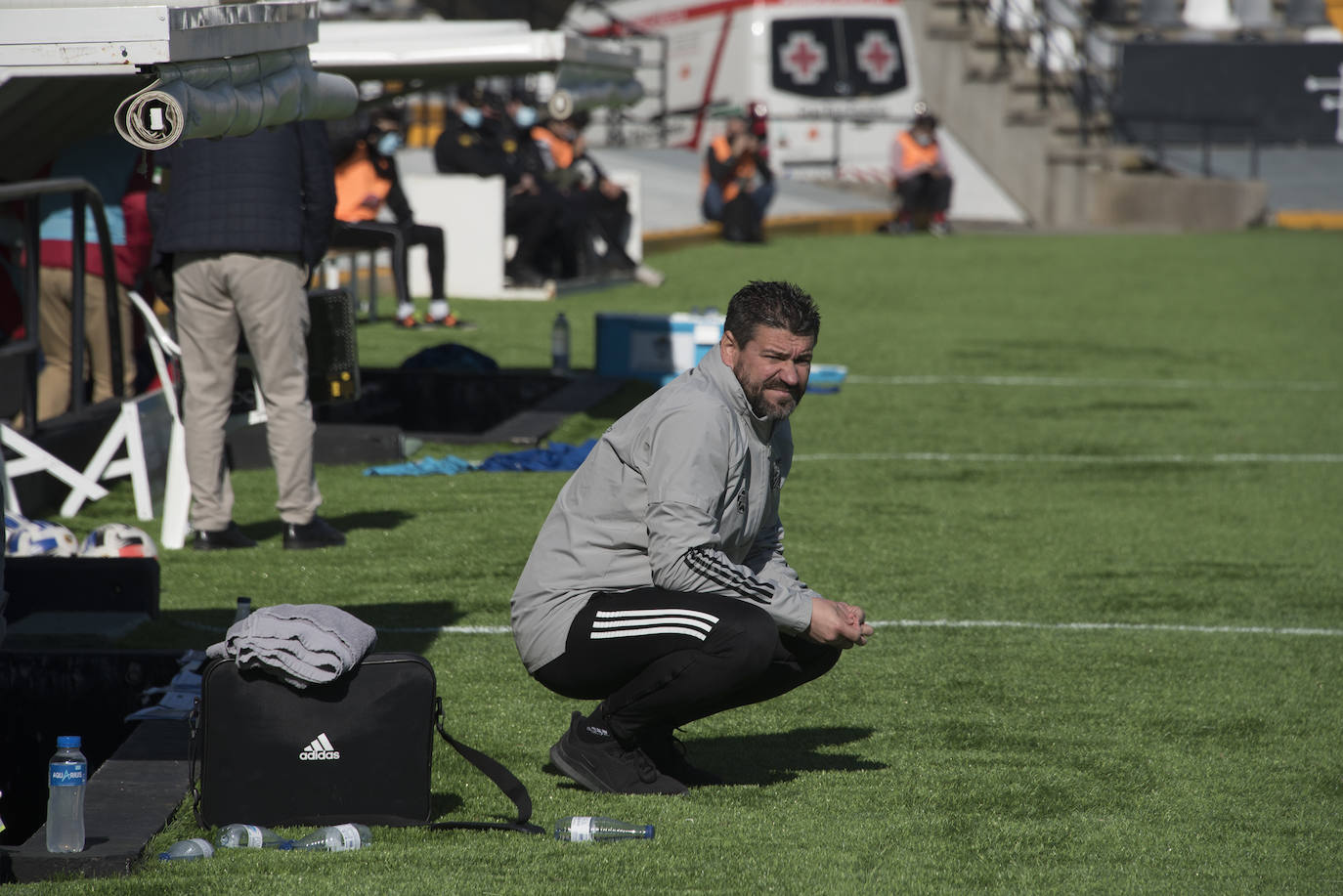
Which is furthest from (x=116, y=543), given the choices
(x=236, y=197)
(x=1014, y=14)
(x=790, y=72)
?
(x=1014, y=14)

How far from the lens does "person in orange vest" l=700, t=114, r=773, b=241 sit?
24.1 metres

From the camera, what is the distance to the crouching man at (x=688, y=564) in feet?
14.9

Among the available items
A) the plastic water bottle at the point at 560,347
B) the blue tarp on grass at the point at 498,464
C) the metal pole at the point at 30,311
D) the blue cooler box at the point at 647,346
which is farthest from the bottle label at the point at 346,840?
the blue cooler box at the point at 647,346

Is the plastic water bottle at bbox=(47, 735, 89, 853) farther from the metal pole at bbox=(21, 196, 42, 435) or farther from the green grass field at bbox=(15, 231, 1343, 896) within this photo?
the metal pole at bbox=(21, 196, 42, 435)

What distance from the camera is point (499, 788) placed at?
475 centimetres

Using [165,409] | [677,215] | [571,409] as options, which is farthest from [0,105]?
[677,215]

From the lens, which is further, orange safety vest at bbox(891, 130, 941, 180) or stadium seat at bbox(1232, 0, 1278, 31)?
stadium seat at bbox(1232, 0, 1278, 31)

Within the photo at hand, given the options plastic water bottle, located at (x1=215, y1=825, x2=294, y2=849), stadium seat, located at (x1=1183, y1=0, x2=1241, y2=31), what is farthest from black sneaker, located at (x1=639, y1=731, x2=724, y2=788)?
stadium seat, located at (x1=1183, y1=0, x2=1241, y2=31)

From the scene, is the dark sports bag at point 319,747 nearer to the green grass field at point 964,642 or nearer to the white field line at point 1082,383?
the green grass field at point 964,642

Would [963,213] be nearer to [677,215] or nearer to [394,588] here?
[677,215]

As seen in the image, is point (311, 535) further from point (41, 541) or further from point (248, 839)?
point (248, 839)

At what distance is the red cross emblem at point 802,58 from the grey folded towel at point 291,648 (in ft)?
81.9

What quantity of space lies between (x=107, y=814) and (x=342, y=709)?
628 millimetres

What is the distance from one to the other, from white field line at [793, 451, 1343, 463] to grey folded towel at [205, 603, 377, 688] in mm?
6437
